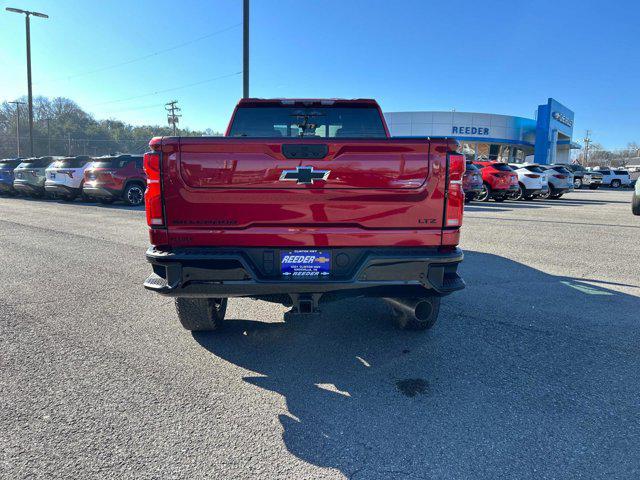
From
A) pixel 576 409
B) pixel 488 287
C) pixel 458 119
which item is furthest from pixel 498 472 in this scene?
pixel 458 119

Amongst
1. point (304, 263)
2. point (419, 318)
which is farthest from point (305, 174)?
point (419, 318)

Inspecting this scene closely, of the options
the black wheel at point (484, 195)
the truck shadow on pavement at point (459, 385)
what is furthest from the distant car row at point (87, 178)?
the black wheel at point (484, 195)

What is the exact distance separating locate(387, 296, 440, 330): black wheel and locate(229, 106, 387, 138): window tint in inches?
74.3

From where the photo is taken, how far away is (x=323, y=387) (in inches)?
121

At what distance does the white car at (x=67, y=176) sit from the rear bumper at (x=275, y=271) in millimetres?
15243

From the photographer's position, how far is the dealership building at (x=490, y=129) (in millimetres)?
40344

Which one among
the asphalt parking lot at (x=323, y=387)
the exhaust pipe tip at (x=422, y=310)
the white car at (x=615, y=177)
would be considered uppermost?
the white car at (x=615, y=177)

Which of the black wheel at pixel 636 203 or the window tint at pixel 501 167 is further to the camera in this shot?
the window tint at pixel 501 167

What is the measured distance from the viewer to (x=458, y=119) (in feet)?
133

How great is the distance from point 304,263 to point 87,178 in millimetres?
14525

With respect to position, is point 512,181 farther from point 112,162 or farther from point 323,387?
point 323,387

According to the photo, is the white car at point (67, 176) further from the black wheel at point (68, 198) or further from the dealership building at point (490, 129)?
the dealership building at point (490, 129)

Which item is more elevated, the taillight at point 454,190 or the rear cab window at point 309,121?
the rear cab window at point 309,121

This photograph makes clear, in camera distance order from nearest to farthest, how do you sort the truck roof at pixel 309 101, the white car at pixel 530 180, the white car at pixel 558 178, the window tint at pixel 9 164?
the truck roof at pixel 309 101 → the white car at pixel 530 180 → the white car at pixel 558 178 → the window tint at pixel 9 164
